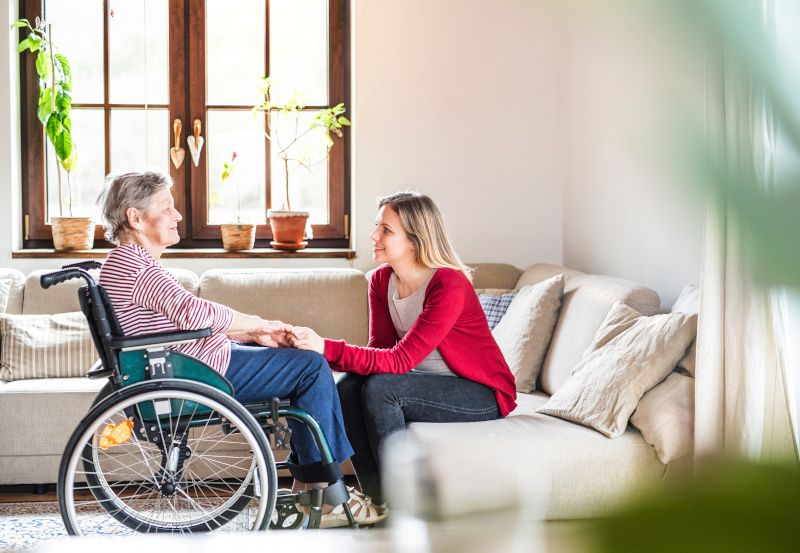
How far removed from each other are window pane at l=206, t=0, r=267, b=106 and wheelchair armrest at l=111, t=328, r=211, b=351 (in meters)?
2.52

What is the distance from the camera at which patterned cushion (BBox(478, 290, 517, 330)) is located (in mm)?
3803

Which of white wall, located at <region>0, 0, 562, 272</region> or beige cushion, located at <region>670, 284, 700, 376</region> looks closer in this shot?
beige cushion, located at <region>670, 284, 700, 376</region>

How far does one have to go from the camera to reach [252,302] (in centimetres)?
399

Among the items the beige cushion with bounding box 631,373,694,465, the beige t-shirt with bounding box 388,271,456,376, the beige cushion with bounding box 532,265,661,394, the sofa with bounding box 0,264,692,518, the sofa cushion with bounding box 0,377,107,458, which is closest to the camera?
the beige cushion with bounding box 631,373,694,465

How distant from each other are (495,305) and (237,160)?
5.28ft

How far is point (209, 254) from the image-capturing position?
4.48m

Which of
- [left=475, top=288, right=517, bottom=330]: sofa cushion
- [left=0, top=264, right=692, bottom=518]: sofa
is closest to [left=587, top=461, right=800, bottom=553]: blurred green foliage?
[left=0, top=264, right=692, bottom=518]: sofa

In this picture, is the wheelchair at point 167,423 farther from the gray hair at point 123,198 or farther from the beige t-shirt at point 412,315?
the beige t-shirt at point 412,315

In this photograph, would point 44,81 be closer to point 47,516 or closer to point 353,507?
point 47,516

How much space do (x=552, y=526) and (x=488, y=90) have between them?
4521 mm

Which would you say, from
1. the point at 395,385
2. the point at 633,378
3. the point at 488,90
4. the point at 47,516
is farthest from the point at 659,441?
the point at 488,90

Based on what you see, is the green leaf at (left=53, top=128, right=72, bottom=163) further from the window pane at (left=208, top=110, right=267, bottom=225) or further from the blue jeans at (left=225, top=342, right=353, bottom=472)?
the blue jeans at (left=225, top=342, right=353, bottom=472)

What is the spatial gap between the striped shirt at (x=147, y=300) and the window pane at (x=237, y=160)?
2195 millimetres

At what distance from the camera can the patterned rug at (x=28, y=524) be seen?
9.32 ft
